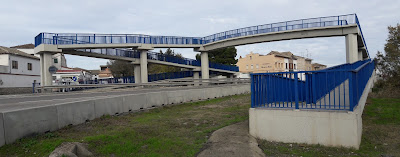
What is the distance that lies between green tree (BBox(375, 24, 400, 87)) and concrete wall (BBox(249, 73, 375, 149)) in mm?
28648

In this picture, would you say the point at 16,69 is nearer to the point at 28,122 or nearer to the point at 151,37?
the point at 151,37

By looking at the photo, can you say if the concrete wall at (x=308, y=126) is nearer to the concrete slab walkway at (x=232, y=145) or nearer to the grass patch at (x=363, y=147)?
the grass patch at (x=363, y=147)

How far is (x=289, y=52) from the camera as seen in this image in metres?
95.2

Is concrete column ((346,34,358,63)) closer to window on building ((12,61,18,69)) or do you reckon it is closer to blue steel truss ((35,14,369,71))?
blue steel truss ((35,14,369,71))

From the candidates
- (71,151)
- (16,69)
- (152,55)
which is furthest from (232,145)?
(16,69)

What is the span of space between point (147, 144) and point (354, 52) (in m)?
30.9

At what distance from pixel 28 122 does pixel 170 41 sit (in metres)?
34.0

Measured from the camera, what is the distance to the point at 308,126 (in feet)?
21.8

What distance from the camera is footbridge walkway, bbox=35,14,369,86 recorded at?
3094cm

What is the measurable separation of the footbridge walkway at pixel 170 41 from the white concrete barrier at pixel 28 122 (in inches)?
1040

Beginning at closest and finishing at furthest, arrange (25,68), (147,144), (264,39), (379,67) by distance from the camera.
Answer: (147,144) → (379,67) → (264,39) → (25,68)

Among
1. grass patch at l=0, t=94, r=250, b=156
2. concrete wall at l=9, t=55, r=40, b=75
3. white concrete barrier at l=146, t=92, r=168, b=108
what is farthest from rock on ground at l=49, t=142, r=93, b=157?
concrete wall at l=9, t=55, r=40, b=75

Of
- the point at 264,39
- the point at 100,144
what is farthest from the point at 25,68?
the point at 100,144

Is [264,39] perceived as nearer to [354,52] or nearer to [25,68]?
[354,52]
